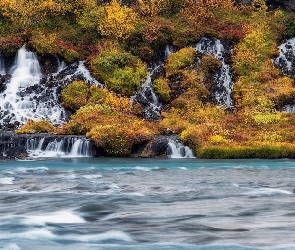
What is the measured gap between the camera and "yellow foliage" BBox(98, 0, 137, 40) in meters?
47.5

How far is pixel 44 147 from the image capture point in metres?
31.2

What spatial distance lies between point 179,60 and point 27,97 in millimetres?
12341

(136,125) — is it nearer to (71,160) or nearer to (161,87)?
(71,160)

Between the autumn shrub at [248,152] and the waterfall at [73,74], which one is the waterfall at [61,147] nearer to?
the autumn shrub at [248,152]

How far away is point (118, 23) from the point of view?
4741 centimetres

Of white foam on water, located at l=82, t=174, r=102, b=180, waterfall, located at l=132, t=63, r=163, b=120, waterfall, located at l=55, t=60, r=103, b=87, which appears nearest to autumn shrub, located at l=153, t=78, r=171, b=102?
waterfall, located at l=132, t=63, r=163, b=120

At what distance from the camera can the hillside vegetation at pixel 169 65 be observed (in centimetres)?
3111

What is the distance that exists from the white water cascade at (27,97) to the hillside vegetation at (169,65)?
3.62ft

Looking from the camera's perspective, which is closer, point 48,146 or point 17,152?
point 17,152

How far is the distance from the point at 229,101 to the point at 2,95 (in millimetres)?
17211

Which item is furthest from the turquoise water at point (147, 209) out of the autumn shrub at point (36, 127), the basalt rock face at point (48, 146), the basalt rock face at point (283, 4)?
the basalt rock face at point (283, 4)

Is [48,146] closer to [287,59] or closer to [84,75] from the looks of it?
[84,75]

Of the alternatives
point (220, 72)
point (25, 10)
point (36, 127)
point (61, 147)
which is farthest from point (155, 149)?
point (25, 10)

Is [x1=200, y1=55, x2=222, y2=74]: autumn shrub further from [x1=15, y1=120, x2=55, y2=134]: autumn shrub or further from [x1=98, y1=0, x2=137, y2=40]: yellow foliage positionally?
[x1=15, y1=120, x2=55, y2=134]: autumn shrub
